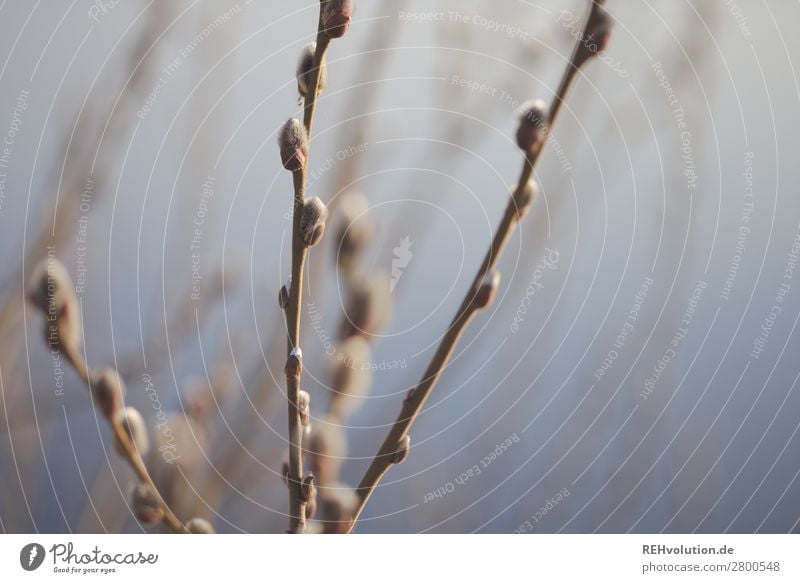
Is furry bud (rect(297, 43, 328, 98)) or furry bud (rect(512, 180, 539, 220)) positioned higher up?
furry bud (rect(297, 43, 328, 98))

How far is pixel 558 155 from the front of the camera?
64cm

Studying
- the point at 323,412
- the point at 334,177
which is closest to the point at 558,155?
the point at 334,177

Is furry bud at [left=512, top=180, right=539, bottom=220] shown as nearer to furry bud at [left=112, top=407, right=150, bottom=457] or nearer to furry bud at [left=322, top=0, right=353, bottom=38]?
furry bud at [left=322, top=0, right=353, bottom=38]

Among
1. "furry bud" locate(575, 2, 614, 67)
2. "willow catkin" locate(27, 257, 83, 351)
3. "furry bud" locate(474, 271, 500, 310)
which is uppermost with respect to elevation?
"furry bud" locate(575, 2, 614, 67)

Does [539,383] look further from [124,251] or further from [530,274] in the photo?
[124,251]

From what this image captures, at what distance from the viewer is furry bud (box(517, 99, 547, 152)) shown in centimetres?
32

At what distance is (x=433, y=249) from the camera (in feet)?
2.19

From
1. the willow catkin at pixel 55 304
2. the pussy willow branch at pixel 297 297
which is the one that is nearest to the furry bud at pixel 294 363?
the pussy willow branch at pixel 297 297

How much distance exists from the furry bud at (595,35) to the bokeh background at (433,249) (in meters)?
0.24

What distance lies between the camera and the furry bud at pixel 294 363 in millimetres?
311

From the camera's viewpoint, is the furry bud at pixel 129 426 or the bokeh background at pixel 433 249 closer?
the furry bud at pixel 129 426

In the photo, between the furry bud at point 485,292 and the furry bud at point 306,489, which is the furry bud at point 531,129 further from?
the furry bud at point 306,489

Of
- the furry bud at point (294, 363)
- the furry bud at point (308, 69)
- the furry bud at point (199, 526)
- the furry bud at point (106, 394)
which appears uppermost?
the furry bud at point (308, 69)

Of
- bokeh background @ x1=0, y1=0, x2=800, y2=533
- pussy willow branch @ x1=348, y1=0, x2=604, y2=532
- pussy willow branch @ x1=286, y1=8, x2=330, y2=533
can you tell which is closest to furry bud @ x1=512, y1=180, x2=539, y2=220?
pussy willow branch @ x1=348, y1=0, x2=604, y2=532
